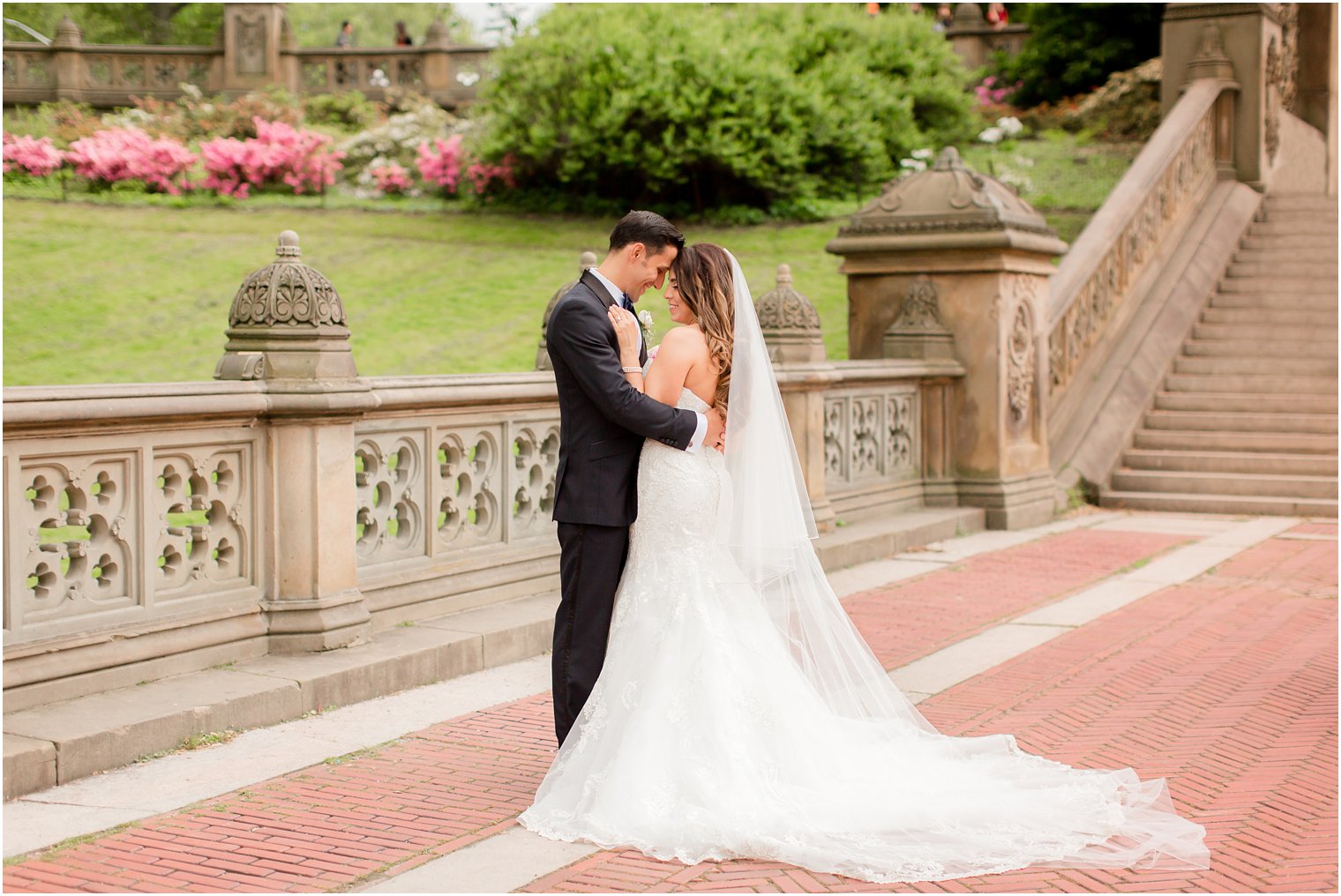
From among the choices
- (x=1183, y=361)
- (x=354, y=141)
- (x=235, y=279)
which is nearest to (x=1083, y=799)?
(x=1183, y=361)

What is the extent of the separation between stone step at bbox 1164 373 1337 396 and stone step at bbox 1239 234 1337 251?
356 centimetres

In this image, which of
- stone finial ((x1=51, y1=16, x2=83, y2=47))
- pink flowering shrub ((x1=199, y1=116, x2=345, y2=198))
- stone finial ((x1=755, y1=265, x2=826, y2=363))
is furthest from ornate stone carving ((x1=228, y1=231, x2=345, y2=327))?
stone finial ((x1=51, y1=16, x2=83, y2=47))

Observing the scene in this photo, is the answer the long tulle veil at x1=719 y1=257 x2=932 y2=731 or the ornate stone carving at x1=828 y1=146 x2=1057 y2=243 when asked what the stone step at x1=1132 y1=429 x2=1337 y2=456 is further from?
the long tulle veil at x1=719 y1=257 x2=932 y2=731

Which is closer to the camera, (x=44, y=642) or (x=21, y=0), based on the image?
(x=44, y=642)

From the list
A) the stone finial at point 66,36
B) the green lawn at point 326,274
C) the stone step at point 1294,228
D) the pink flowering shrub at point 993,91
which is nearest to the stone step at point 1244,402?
the green lawn at point 326,274

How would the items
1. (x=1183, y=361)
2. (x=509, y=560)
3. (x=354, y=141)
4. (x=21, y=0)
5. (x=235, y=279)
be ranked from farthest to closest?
(x=21, y=0), (x=354, y=141), (x=235, y=279), (x=1183, y=361), (x=509, y=560)

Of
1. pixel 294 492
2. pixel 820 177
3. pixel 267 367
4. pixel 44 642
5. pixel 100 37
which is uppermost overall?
pixel 100 37

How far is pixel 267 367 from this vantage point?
6.58 meters

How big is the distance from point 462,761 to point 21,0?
1911 inches

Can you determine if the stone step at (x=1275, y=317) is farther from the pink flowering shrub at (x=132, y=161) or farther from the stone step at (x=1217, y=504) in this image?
the pink flowering shrub at (x=132, y=161)

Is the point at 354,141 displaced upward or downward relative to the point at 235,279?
upward

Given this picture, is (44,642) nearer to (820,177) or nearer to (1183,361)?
(1183,361)

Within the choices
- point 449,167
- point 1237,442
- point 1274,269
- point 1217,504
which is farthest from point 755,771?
point 449,167

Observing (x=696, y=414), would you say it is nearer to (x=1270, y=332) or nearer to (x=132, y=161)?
(x=1270, y=332)
